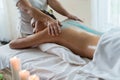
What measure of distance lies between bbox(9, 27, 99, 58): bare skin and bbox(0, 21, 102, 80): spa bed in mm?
43

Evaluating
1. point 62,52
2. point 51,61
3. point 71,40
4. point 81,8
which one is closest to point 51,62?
point 51,61

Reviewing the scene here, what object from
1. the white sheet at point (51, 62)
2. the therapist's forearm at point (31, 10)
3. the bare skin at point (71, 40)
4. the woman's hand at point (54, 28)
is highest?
the therapist's forearm at point (31, 10)

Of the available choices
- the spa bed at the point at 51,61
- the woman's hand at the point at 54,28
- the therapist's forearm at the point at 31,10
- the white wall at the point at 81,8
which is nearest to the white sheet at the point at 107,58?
the spa bed at the point at 51,61

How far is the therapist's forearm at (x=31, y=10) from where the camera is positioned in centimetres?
172

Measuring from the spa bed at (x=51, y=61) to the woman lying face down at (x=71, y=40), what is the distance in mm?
43

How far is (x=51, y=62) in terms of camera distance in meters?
1.49

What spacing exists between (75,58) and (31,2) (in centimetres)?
78

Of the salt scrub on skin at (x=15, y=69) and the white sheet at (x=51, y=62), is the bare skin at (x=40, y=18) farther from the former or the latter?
the salt scrub on skin at (x=15, y=69)

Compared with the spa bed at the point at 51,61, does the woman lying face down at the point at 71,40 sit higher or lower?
higher

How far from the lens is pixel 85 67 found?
137 cm

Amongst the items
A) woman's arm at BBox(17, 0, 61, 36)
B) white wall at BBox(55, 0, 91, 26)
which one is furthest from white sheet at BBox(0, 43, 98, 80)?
white wall at BBox(55, 0, 91, 26)

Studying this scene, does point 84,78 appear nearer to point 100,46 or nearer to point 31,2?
point 100,46

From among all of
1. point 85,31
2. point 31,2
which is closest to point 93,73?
point 85,31

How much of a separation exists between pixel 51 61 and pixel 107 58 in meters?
0.38
